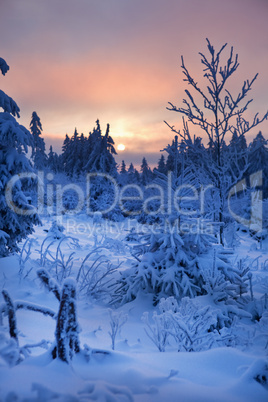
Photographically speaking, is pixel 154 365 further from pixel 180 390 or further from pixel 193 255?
pixel 193 255

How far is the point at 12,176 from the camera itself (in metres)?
5.97

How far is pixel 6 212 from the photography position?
600cm

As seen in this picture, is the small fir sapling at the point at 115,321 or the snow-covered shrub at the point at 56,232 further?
the snow-covered shrub at the point at 56,232

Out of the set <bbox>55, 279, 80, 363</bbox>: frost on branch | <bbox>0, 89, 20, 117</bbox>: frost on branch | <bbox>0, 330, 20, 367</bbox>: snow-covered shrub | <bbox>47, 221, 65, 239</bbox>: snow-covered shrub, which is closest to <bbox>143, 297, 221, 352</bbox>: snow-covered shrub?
<bbox>55, 279, 80, 363</bbox>: frost on branch

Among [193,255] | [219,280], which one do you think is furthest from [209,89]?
[219,280]

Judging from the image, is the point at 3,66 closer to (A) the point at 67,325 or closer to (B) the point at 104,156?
(A) the point at 67,325

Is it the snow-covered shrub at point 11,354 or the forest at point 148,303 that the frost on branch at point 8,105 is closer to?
the forest at point 148,303

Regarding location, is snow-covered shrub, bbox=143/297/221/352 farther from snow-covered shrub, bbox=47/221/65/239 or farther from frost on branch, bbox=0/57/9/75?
snow-covered shrub, bbox=47/221/65/239

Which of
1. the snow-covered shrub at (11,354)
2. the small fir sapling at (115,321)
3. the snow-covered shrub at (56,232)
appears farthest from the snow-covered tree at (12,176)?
the snow-covered shrub at (56,232)

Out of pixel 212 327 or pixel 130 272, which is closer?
pixel 212 327

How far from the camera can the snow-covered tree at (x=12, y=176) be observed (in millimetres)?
5848

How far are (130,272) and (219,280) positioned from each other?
1735 mm

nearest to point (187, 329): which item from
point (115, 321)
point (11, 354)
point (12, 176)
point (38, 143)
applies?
point (115, 321)

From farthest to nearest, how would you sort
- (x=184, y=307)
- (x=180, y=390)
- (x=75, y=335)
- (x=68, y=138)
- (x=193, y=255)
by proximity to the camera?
1. (x=68, y=138)
2. (x=193, y=255)
3. (x=184, y=307)
4. (x=75, y=335)
5. (x=180, y=390)
